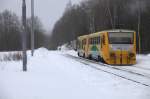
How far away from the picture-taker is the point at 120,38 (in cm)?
3169

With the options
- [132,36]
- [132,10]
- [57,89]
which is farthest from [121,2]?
[57,89]

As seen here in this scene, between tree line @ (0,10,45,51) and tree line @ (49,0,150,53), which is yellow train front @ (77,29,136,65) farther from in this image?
tree line @ (49,0,150,53)

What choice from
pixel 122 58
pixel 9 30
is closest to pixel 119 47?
pixel 122 58

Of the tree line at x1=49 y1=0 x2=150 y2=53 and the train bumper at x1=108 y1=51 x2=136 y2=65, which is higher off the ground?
the tree line at x1=49 y1=0 x2=150 y2=53

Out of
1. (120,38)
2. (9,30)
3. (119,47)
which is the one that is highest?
(9,30)

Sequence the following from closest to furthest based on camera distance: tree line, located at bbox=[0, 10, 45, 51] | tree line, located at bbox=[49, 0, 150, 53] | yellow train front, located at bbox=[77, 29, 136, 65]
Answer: yellow train front, located at bbox=[77, 29, 136, 65], tree line, located at bbox=[0, 10, 45, 51], tree line, located at bbox=[49, 0, 150, 53]

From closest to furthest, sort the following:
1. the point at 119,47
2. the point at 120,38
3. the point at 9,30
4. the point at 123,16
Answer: the point at 119,47 → the point at 120,38 → the point at 123,16 → the point at 9,30

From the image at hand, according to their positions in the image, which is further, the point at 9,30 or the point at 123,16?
the point at 9,30

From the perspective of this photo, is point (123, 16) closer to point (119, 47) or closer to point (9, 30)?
point (9, 30)

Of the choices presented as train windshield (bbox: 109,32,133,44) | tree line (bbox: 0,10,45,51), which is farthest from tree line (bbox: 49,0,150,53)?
train windshield (bbox: 109,32,133,44)

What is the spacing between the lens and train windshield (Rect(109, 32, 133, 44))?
104 feet

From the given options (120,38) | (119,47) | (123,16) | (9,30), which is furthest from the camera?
(9,30)

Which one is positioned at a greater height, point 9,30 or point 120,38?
point 9,30

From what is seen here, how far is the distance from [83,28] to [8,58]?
69.4m
